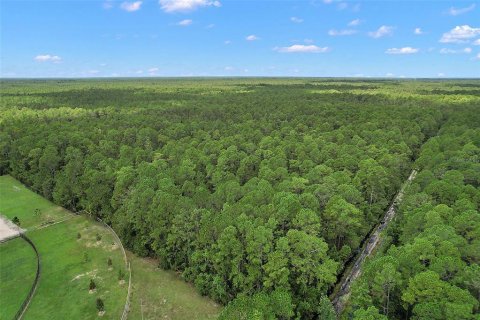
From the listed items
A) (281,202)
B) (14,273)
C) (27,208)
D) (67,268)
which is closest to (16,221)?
(27,208)

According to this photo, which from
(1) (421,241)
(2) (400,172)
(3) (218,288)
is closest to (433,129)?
(2) (400,172)

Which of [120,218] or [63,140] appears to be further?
[63,140]

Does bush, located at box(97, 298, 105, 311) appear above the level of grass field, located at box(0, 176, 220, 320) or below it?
above

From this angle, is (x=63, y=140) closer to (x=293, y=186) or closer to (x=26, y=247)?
(x=26, y=247)

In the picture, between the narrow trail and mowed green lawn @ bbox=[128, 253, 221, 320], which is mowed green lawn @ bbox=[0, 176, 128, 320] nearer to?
mowed green lawn @ bbox=[128, 253, 221, 320]

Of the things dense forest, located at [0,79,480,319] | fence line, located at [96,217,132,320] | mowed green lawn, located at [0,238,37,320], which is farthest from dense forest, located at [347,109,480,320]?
mowed green lawn, located at [0,238,37,320]

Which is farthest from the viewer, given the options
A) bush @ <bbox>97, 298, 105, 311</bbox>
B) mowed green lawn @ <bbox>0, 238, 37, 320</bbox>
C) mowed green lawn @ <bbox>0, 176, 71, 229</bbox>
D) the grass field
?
mowed green lawn @ <bbox>0, 176, 71, 229</bbox>

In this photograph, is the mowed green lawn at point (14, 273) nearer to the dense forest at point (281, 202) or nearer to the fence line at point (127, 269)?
the fence line at point (127, 269)

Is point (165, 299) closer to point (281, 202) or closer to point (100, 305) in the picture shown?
point (100, 305)
